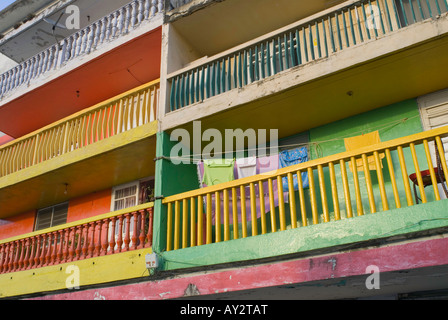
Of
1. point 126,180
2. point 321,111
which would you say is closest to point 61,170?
point 126,180

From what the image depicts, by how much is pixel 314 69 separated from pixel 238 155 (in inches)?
101

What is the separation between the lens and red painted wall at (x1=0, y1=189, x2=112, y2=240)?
10.8 meters

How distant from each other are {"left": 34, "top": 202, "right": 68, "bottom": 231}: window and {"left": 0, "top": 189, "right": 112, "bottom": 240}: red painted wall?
18cm

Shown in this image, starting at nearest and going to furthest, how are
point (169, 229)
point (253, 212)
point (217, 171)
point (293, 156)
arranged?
point (253, 212), point (169, 229), point (217, 171), point (293, 156)

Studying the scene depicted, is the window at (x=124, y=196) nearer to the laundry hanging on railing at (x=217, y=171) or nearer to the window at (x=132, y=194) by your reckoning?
the window at (x=132, y=194)

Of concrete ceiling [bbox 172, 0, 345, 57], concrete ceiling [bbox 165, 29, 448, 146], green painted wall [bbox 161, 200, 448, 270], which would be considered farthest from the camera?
concrete ceiling [bbox 172, 0, 345, 57]

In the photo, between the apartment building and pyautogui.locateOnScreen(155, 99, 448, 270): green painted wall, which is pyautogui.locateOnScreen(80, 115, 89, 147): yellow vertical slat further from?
pyautogui.locateOnScreen(155, 99, 448, 270): green painted wall

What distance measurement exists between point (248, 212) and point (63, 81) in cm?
618

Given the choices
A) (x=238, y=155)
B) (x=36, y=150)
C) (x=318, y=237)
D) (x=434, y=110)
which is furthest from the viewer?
(x=36, y=150)

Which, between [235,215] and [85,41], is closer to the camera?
[235,215]

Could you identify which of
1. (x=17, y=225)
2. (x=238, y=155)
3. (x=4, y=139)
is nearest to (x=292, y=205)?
(x=238, y=155)

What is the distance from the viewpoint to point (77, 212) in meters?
11.2

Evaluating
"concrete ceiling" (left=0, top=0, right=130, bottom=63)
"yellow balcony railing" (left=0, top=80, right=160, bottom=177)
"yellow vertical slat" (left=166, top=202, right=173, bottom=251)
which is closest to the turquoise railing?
"yellow balcony railing" (left=0, top=80, right=160, bottom=177)

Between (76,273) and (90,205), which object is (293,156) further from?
(90,205)
